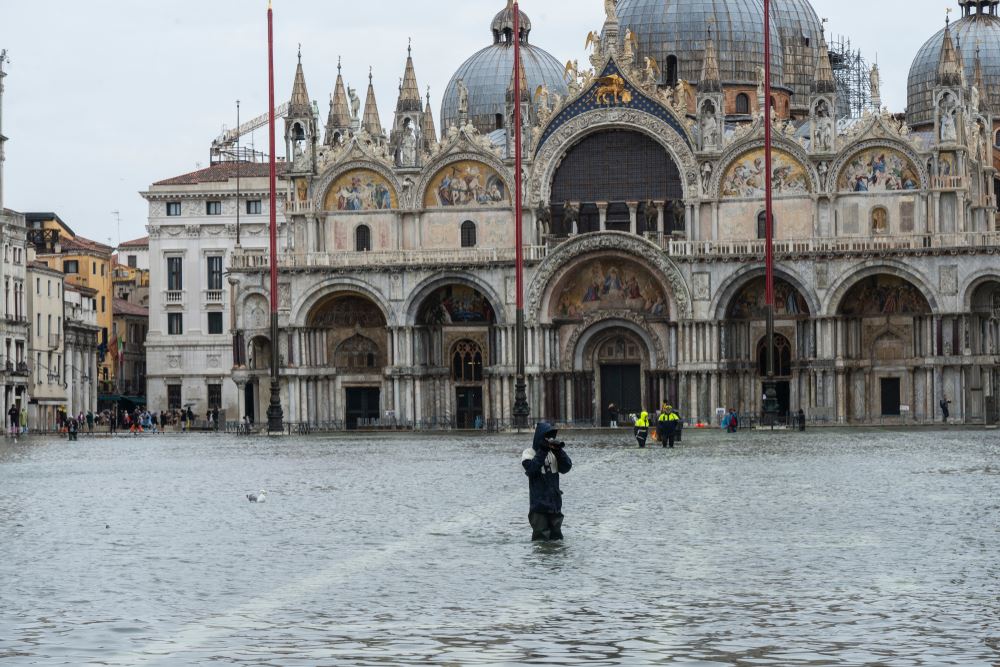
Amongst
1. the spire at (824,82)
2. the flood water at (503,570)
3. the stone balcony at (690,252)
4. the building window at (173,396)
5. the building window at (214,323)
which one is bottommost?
the flood water at (503,570)

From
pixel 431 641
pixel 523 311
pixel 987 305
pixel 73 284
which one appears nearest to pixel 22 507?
pixel 431 641

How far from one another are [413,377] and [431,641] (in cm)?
6923

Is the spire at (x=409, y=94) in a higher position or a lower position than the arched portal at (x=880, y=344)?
higher

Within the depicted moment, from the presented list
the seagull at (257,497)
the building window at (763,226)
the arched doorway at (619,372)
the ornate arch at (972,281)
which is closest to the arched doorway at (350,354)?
the arched doorway at (619,372)

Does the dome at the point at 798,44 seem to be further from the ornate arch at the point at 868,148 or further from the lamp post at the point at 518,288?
the lamp post at the point at 518,288

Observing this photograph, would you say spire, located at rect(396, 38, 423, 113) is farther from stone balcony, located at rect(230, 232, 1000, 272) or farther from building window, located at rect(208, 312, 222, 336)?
building window, located at rect(208, 312, 222, 336)

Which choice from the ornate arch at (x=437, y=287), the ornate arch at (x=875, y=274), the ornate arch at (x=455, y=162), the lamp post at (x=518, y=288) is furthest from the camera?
the ornate arch at (x=455, y=162)

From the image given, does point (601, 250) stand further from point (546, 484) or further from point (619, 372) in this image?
point (546, 484)

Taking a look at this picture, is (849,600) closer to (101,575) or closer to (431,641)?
(431,641)

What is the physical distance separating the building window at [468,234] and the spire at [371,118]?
6483 millimetres

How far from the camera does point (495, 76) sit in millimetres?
104625

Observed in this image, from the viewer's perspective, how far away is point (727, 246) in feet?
272

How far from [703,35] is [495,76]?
14030 millimetres

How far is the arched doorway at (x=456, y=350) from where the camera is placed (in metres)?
86.8
